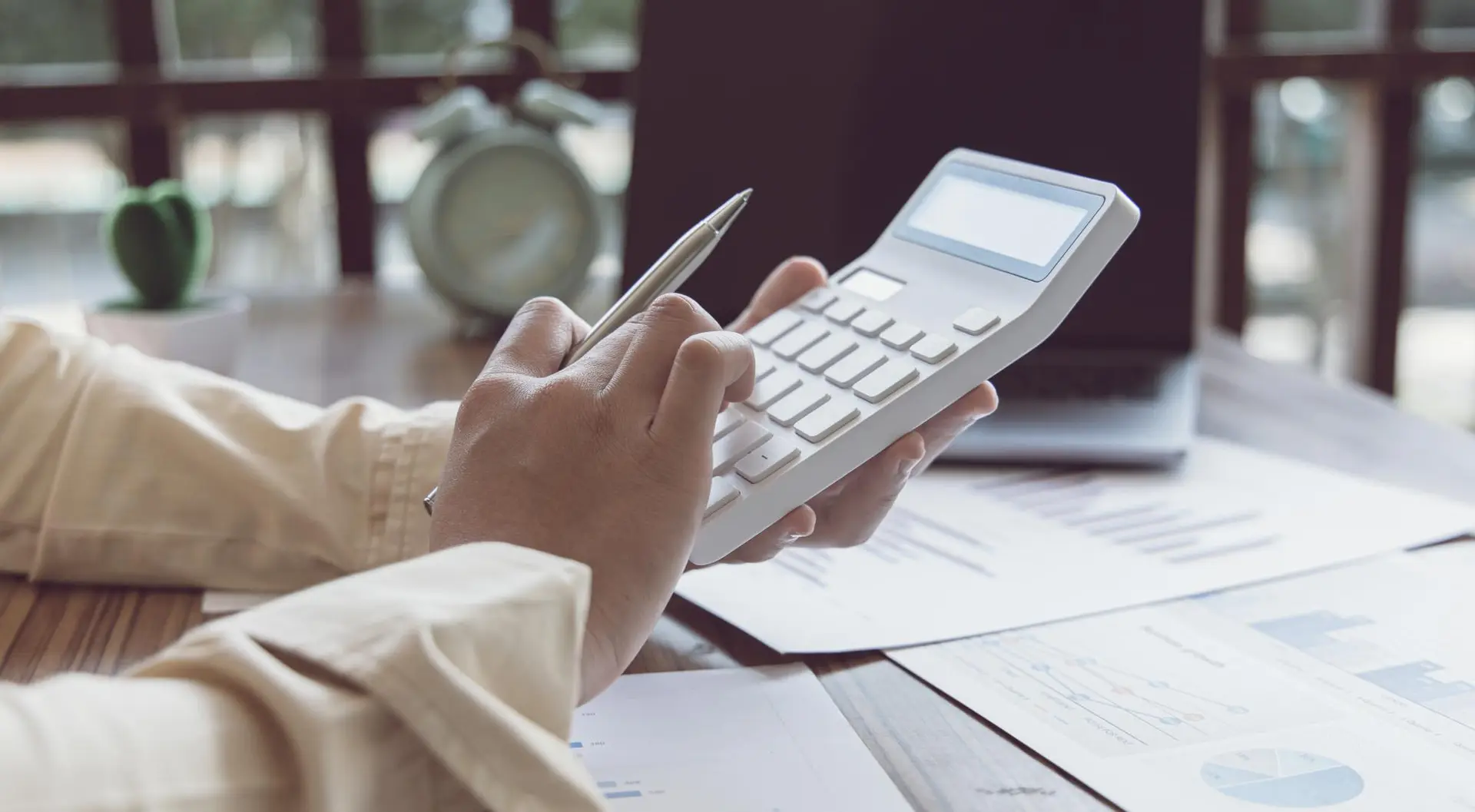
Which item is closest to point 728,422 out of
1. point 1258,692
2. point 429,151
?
point 1258,692

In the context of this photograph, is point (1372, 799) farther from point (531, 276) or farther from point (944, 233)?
point (531, 276)

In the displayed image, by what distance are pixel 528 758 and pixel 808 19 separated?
0.82 meters

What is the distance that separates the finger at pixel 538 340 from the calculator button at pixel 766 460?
100mm

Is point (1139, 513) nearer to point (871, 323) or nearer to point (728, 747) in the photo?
point (871, 323)

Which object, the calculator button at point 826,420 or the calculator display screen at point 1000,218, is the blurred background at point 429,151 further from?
the calculator button at point 826,420

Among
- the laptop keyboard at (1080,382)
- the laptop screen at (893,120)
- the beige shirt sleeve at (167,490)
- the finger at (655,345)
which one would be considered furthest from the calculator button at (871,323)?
the laptop screen at (893,120)

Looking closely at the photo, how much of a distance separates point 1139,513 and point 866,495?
0.23 meters

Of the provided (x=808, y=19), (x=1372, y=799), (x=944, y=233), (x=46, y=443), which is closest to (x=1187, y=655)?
(x=1372, y=799)

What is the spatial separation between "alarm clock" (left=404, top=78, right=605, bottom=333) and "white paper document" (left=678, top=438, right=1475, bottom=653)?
0.54 m

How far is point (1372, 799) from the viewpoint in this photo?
43 cm

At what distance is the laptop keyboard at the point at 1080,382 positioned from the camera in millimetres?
924

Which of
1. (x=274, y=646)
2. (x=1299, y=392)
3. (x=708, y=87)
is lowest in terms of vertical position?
(x=1299, y=392)

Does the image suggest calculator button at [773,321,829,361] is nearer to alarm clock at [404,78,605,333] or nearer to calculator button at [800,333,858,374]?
calculator button at [800,333,858,374]

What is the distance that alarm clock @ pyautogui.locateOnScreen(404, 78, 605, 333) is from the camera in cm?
122
